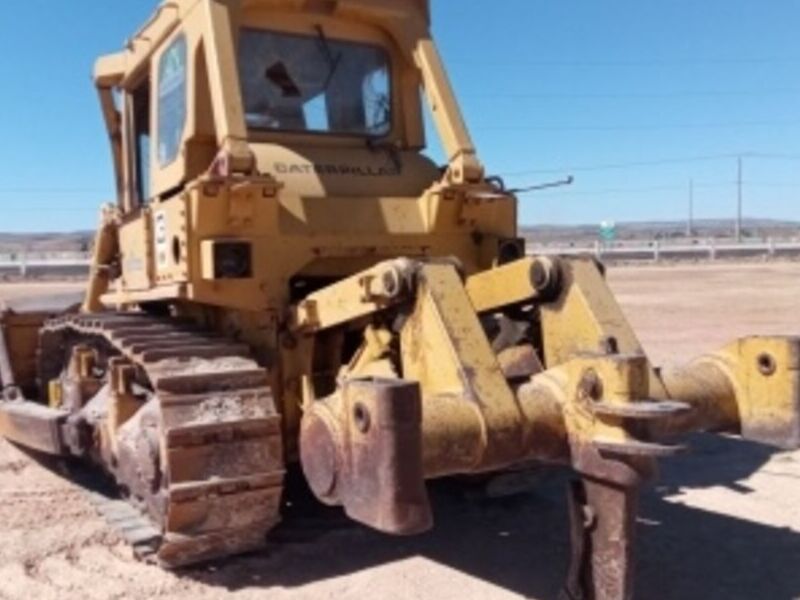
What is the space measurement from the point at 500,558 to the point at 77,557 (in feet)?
7.45

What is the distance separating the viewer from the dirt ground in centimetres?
480

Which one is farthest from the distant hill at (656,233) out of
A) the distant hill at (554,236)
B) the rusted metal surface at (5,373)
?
the rusted metal surface at (5,373)

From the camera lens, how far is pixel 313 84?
20.2 ft

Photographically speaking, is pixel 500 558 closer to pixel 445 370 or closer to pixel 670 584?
pixel 670 584

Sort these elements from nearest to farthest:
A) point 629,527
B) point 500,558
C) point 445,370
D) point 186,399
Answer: point 629,527 < point 445,370 < point 186,399 < point 500,558

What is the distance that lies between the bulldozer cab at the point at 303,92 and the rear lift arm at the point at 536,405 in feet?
4.65

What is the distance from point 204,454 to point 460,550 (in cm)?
158

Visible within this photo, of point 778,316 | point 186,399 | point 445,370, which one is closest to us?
point 445,370

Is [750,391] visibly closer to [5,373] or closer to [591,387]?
A: [591,387]

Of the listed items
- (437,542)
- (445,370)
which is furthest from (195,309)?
(445,370)

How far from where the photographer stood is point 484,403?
12.5ft

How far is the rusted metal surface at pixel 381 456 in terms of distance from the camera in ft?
11.0

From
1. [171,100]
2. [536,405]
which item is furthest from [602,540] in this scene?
[171,100]

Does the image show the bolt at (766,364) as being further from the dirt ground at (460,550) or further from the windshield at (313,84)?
the windshield at (313,84)
